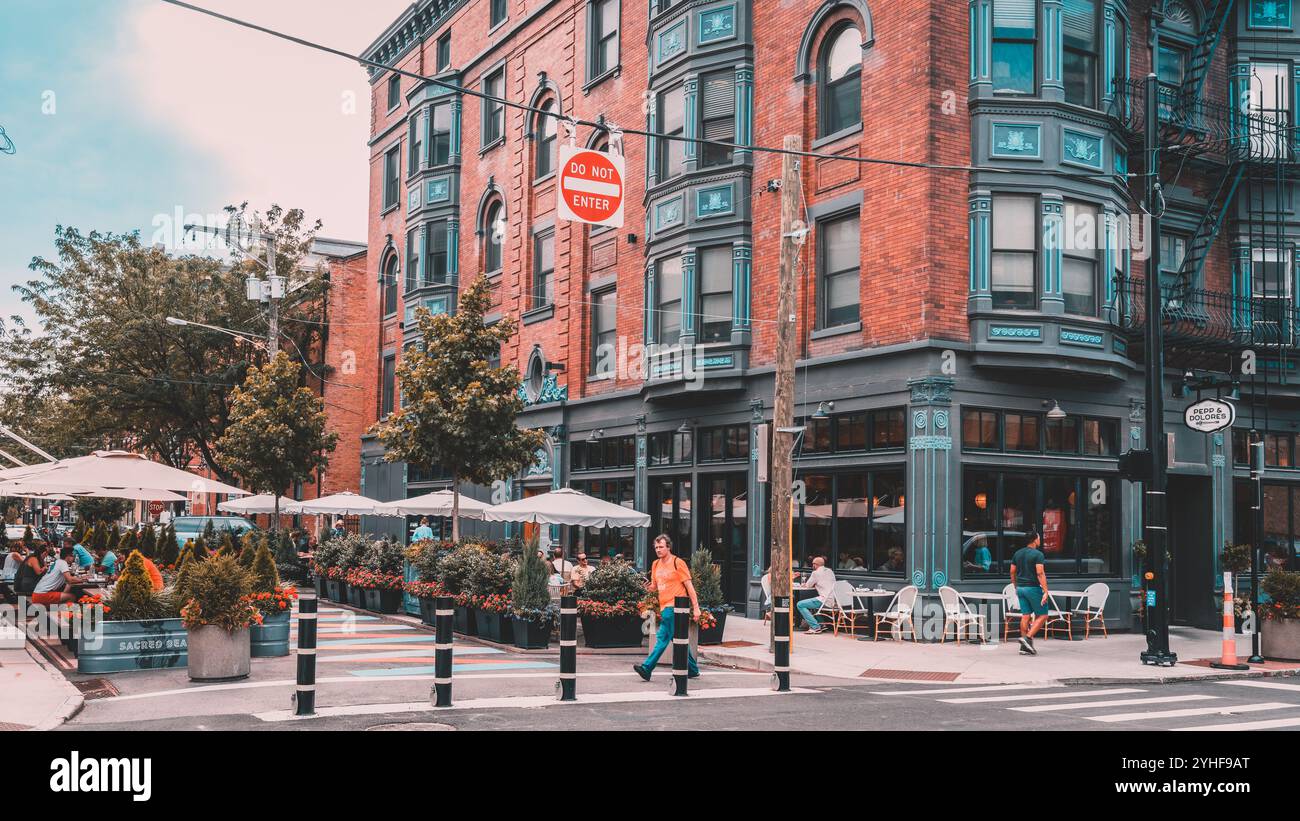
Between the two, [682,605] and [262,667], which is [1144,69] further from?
[262,667]

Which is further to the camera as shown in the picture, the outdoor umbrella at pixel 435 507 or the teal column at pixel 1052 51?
the outdoor umbrella at pixel 435 507

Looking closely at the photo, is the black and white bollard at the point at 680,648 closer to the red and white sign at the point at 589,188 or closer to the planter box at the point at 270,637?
the planter box at the point at 270,637

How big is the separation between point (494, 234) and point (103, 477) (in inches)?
705

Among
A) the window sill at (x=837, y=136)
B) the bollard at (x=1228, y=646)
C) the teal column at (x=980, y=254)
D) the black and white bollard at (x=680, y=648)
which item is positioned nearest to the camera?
the black and white bollard at (x=680, y=648)

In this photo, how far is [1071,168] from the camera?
20.8m

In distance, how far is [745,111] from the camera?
24.4m

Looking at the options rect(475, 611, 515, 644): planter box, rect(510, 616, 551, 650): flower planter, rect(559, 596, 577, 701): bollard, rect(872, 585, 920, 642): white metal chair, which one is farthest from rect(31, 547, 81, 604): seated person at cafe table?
rect(872, 585, 920, 642): white metal chair

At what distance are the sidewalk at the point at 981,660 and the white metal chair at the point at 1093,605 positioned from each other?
1.10 ft

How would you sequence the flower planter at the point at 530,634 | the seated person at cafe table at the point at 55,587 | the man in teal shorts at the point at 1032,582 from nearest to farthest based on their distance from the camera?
the seated person at cafe table at the point at 55,587 → the flower planter at the point at 530,634 → the man in teal shorts at the point at 1032,582

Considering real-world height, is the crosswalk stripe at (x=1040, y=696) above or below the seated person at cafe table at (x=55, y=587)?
below

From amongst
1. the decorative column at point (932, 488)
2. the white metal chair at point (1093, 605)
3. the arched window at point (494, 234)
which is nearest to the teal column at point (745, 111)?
the decorative column at point (932, 488)

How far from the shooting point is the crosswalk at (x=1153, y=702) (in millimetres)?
11242

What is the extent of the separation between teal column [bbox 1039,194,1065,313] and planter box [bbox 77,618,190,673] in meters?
14.5

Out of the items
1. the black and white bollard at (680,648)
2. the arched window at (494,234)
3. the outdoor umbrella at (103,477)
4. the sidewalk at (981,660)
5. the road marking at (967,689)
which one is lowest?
the sidewalk at (981,660)
